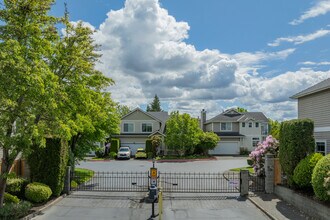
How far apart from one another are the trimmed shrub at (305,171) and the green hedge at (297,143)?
0.97 metres

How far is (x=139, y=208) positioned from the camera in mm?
15000

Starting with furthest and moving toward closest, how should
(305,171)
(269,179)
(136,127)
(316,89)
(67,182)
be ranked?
(136,127), (316,89), (269,179), (67,182), (305,171)

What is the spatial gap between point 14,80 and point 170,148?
35773 millimetres

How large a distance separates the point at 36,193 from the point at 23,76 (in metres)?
6.25

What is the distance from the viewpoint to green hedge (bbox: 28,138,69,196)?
16.5m

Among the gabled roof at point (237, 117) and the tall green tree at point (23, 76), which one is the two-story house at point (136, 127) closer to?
the gabled roof at point (237, 117)

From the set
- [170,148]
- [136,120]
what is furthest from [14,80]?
[136,120]

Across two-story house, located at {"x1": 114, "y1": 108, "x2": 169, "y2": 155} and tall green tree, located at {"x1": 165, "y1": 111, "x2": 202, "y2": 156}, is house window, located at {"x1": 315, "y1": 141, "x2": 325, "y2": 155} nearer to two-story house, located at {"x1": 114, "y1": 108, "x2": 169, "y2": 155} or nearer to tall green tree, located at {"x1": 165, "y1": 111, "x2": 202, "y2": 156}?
tall green tree, located at {"x1": 165, "y1": 111, "x2": 202, "y2": 156}

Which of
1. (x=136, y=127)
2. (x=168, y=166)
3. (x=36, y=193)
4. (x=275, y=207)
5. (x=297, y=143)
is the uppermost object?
(x=136, y=127)

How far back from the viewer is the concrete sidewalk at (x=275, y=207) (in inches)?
531

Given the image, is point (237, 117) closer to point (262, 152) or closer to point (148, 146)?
point (148, 146)

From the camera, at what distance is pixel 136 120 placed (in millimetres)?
50562

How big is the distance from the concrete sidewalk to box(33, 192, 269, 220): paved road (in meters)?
0.33

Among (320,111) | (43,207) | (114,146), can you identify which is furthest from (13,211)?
(114,146)
